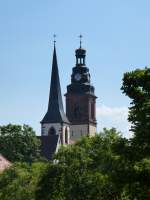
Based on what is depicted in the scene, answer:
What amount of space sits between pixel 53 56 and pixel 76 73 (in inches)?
274

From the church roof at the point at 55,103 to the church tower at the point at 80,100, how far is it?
259 inches

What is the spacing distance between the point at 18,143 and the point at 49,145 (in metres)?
29.0

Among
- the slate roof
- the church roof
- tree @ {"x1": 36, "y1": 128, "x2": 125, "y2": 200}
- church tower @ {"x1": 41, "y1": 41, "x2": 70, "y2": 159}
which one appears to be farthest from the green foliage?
the church roof

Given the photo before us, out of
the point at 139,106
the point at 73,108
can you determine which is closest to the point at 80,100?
the point at 73,108

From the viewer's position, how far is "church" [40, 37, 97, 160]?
139500 mm

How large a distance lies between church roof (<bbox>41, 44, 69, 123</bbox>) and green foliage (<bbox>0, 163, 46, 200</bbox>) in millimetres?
68287

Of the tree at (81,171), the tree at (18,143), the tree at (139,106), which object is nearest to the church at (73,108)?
the tree at (18,143)

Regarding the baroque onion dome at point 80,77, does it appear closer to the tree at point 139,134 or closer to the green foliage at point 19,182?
the green foliage at point 19,182

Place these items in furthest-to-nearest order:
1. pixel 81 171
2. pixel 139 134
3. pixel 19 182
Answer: pixel 19 182
pixel 81 171
pixel 139 134

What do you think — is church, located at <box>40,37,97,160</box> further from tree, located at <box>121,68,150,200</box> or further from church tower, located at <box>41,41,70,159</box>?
tree, located at <box>121,68,150,200</box>

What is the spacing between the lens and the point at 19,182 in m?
65.0

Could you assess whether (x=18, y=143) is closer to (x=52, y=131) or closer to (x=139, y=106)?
(x=52, y=131)

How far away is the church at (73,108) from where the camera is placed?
13950 cm

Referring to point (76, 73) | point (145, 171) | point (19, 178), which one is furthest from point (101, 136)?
point (76, 73)
